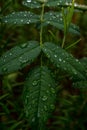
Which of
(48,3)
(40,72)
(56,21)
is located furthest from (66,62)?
(48,3)

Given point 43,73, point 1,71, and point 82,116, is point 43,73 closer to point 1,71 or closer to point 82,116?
point 1,71

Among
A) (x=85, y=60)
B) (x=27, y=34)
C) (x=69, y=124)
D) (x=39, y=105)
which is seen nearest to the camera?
(x=39, y=105)

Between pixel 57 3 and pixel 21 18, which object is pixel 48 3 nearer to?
pixel 57 3

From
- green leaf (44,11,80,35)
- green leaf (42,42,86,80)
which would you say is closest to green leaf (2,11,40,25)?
green leaf (44,11,80,35)

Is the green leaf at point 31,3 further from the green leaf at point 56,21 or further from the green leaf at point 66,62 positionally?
the green leaf at point 66,62

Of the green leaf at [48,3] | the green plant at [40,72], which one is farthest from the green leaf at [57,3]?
the green plant at [40,72]

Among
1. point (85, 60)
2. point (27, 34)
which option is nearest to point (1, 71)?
point (85, 60)
